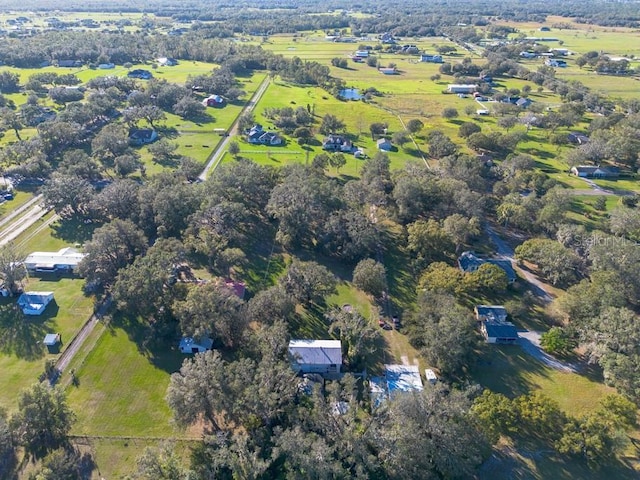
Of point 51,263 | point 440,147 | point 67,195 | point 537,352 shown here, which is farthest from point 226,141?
point 537,352

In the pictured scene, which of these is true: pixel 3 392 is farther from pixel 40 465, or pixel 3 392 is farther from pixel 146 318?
pixel 146 318

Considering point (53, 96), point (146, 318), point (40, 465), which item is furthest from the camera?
point (53, 96)

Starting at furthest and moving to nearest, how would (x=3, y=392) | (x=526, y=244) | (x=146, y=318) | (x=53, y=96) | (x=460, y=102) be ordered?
(x=460, y=102) → (x=53, y=96) → (x=526, y=244) → (x=146, y=318) → (x=3, y=392)

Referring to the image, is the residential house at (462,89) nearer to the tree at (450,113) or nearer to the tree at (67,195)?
the tree at (450,113)

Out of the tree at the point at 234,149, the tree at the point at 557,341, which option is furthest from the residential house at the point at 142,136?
the tree at the point at 557,341

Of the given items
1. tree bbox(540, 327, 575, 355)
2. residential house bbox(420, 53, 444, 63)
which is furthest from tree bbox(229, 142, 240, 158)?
residential house bbox(420, 53, 444, 63)

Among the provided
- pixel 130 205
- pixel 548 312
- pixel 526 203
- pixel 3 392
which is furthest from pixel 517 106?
pixel 3 392
